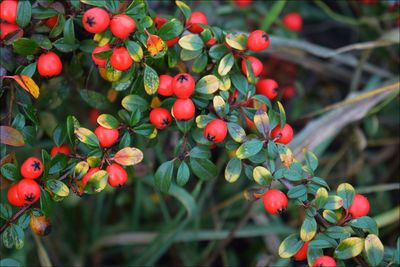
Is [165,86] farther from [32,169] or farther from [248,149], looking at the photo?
[32,169]

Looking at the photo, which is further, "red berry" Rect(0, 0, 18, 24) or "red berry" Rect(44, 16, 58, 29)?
"red berry" Rect(44, 16, 58, 29)

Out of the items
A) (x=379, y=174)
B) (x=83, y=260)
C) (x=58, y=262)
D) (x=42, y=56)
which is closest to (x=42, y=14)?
(x=42, y=56)

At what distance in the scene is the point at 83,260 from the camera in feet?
7.30

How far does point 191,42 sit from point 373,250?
2.43ft

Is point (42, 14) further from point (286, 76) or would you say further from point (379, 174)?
point (379, 174)

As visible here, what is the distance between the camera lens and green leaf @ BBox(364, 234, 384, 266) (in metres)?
1.36

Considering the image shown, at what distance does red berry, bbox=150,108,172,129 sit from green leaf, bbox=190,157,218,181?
0.13 meters

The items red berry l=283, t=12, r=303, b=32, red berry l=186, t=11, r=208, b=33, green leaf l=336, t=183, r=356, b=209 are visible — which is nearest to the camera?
green leaf l=336, t=183, r=356, b=209

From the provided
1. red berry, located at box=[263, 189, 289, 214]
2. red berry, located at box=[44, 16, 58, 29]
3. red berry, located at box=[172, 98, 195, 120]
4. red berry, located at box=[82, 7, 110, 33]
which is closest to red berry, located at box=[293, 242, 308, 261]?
Answer: red berry, located at box=[263, 189, 289, 214]

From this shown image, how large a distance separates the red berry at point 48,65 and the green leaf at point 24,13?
0.35ft

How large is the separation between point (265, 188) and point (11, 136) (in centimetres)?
71

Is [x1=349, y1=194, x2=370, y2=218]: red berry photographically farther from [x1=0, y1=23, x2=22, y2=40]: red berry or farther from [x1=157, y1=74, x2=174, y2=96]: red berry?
[x1=0, y1=23, x2=22, y2=40]: red berry

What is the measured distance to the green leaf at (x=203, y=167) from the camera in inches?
60.2

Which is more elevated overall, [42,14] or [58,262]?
[42,14]
